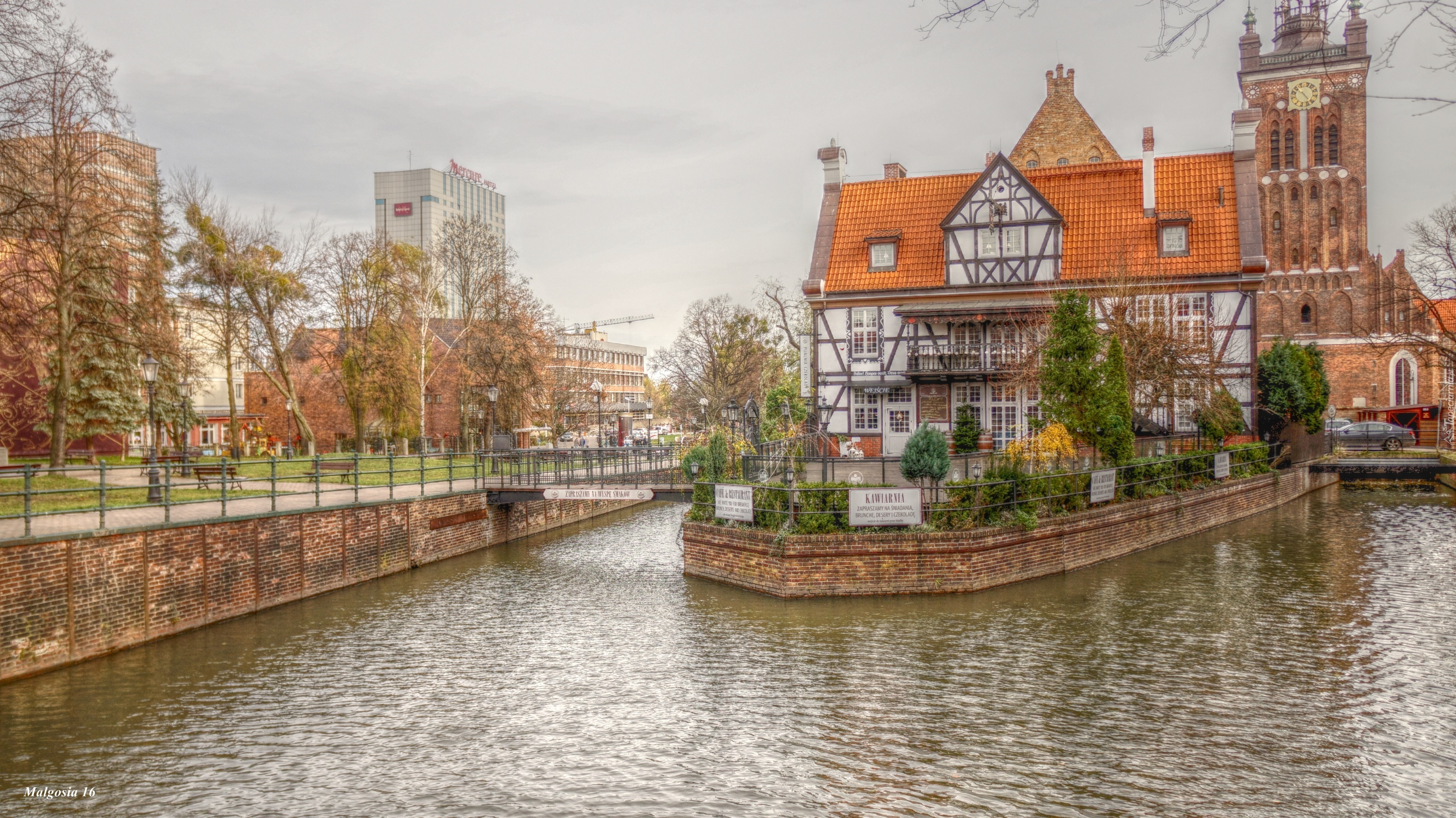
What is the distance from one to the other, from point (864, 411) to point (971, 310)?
515 cm

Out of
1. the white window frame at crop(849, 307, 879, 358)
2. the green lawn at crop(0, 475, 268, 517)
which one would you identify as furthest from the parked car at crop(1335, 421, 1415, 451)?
the green lawn at crop(0, 475, 268, 517)

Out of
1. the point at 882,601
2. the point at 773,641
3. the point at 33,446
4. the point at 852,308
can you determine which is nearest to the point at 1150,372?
the point at 852,308

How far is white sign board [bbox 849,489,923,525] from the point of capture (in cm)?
1708

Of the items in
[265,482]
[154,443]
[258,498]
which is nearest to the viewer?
[258,498]

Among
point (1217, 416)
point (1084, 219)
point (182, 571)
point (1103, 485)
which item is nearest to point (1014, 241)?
point (1084, 219)

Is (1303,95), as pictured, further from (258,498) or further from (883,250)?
(258,498)

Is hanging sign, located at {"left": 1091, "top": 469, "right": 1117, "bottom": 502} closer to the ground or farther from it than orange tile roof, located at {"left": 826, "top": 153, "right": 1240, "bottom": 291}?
closer to the ground

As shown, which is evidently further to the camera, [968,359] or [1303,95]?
[1303,95]

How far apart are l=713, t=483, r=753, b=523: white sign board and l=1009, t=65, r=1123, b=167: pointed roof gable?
101 ft

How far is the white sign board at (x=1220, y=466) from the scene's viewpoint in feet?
86.3

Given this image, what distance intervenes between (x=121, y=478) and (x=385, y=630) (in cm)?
1454

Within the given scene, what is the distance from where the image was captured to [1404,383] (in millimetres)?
53062

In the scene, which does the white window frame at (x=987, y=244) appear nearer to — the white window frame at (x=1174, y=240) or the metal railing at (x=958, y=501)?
the white window frame at (x=1174, y=240)

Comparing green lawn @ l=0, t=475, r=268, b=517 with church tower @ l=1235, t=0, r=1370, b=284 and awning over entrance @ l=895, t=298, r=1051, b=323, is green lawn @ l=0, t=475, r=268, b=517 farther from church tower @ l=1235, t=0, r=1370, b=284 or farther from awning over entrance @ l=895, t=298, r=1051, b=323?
church tower @ l=1235, t=0, r=1370, b=284
